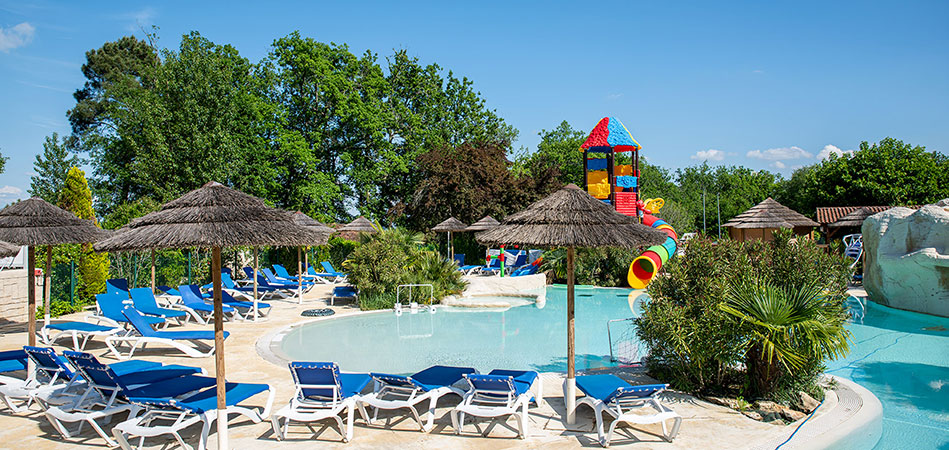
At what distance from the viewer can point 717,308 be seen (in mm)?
6625

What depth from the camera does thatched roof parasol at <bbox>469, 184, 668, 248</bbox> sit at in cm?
602

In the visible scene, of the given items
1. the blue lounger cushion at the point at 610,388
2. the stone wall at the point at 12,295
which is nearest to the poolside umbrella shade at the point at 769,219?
the blue lounger cushion at the point at 610,388

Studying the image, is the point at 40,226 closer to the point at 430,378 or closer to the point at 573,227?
the point at 430,378

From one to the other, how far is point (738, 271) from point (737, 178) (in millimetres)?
71321

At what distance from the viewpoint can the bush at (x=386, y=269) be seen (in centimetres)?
1502

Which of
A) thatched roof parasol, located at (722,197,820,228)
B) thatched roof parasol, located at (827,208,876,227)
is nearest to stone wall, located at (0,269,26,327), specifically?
thatched roof parasol, located at (722,197,820,228)

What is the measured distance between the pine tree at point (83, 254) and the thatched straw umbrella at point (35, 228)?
24.2 ft

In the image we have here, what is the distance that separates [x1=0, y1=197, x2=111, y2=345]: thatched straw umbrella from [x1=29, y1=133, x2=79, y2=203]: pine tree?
21.6 metres

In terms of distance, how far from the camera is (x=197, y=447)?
5.21m

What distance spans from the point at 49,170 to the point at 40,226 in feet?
77.2

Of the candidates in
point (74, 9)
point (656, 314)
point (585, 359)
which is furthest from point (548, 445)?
point (74, 9)

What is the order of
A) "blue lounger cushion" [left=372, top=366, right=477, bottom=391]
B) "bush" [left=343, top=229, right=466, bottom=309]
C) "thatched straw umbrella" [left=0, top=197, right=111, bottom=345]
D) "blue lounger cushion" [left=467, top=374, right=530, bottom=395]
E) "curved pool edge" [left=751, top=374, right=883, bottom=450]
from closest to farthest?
"curved pool edge" [left=751, top=374, right=883, bottom=450] < "blue lounger cushion" [left=467, top=374, right=530, bottom=395] < "blue lounger cushion" [left=372, top=366, right=477, bottom=391] < "thatched straw umbrella" [left=0, top=197, right=111, bottom=345] < "bush" [left=343, top=229, right=466, bottom=309]

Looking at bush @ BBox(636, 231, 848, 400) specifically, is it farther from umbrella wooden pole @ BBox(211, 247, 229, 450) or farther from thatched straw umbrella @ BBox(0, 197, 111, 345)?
thatched straw umbrella @ BBox(0, 197, 111, 345)

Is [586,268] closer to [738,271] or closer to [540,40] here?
[540,40]
